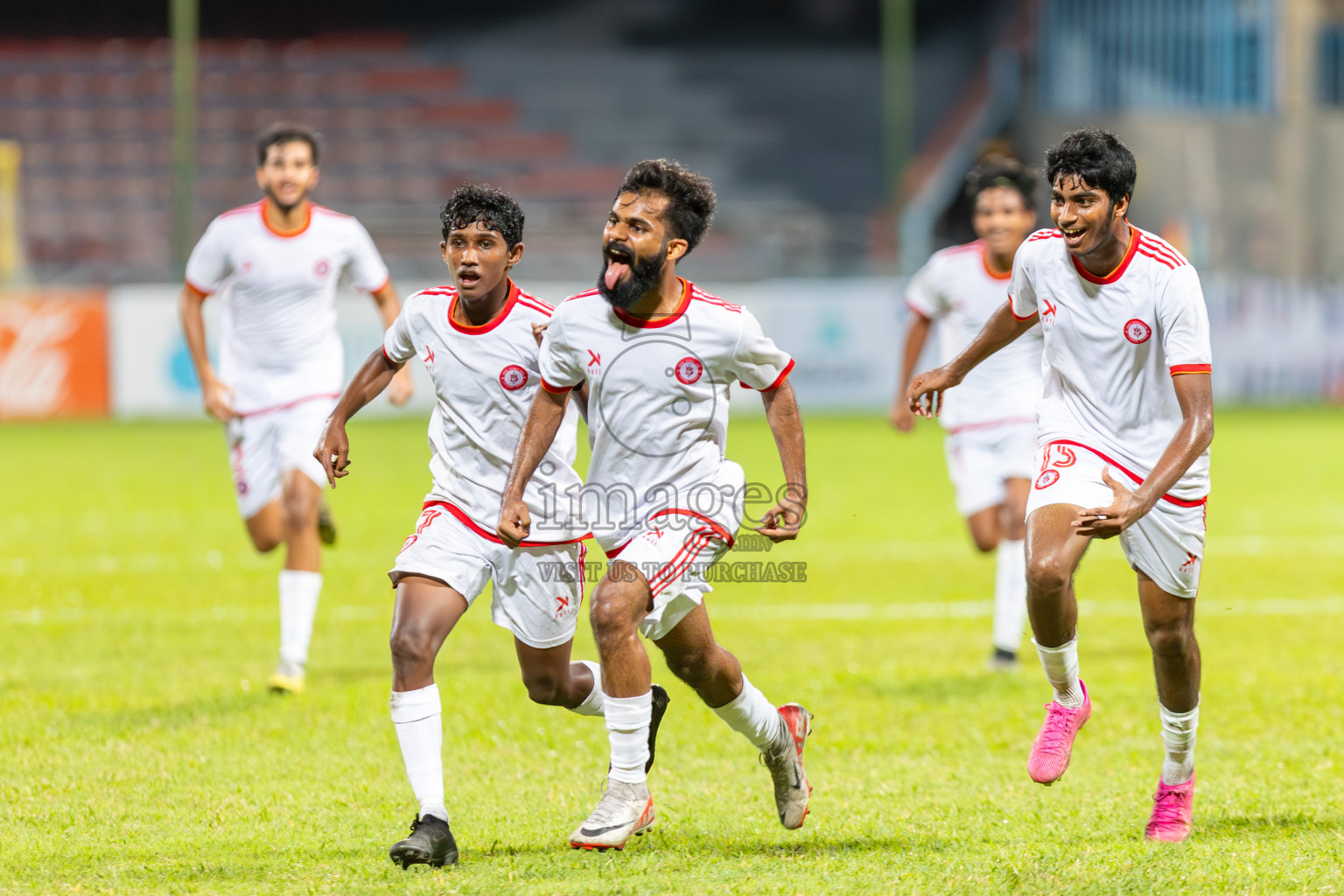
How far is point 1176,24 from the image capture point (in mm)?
30328

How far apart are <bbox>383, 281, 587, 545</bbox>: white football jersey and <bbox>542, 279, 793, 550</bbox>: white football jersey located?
0.84 feet

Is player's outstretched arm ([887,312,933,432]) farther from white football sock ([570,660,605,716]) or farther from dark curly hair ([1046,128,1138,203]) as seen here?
dark curly hair ([1046,128,1138,203])

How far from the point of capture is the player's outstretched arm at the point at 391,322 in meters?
6.71

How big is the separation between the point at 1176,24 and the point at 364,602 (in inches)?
980

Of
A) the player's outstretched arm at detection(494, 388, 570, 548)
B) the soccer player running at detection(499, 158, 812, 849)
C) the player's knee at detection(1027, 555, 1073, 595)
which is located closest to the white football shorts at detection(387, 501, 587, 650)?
the player's outstretched arm at detection(494, 388, 570, 548)

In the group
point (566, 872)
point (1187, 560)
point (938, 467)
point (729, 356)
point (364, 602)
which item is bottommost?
point (938, 467)

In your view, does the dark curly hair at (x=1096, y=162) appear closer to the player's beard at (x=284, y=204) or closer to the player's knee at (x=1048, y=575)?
the player's knee at (x=1048, y=575)

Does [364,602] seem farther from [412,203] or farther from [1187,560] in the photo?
[412,203]

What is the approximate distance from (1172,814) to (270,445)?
4444 mm

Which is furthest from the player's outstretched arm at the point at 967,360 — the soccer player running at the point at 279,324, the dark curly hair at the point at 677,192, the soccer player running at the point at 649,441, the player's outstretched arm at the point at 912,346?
the soccer player running at the point at 279,324

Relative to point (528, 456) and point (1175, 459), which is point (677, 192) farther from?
point (1175, 459)

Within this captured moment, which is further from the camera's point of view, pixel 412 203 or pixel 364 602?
pixel 412 203

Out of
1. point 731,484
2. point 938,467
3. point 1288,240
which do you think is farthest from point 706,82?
point 731,484

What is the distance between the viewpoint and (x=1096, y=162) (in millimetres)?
4617
